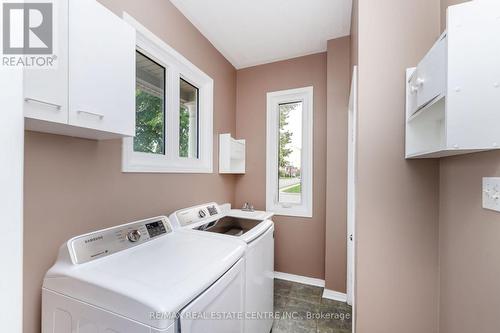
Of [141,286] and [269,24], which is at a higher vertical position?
[269,24]

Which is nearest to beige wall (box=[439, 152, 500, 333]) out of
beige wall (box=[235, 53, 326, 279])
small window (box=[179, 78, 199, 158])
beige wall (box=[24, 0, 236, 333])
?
beige wall (box=[235, 53, 326, 279])

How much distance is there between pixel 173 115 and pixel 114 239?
110 cm

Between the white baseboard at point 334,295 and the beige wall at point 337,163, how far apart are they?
0.04 metres

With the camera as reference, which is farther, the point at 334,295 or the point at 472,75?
the point at 334,295

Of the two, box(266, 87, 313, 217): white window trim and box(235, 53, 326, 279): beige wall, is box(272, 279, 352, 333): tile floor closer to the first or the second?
box(235, 53, 326, 279): beige wall

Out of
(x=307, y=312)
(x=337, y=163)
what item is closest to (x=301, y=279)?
(x=307, y=312)

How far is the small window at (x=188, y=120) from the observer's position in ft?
6.81

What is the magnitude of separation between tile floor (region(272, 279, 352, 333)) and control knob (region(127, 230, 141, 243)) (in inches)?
57.1

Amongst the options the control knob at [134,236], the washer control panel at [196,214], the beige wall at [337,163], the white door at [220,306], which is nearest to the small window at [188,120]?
the washer control panel at [196,214]

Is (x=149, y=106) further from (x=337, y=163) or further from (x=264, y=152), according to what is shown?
(x=337, y=163)

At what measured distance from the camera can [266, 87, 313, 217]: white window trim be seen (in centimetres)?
259

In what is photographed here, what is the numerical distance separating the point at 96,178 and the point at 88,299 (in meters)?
0.67

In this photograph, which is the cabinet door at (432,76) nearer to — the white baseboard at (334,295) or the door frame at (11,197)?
the door frame at (11,197)

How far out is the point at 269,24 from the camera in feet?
6.88
